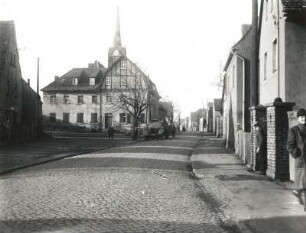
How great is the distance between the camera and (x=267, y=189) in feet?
35.7

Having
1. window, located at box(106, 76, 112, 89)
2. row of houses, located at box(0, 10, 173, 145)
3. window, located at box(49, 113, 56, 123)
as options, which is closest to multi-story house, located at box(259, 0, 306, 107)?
row of houses, located at box(0, 10, 173, 145)

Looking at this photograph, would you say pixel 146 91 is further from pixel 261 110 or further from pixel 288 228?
pixel 288 228

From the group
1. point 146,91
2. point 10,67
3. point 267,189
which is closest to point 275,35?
point 267,189

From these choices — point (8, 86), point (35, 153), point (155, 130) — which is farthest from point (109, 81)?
point (35, 153)

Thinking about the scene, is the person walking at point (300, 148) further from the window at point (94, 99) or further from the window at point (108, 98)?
the window at point (94, 99)

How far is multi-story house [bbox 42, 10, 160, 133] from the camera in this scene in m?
73.7

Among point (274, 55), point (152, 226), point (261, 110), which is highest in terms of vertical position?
point (274, 55)

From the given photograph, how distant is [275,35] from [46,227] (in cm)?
1310

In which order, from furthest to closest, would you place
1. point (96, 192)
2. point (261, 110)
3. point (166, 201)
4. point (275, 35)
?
point (275, 35) < point (261, 110) < point (96, 192) < point (166, 201)

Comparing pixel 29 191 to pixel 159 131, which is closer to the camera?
pixel 29 191

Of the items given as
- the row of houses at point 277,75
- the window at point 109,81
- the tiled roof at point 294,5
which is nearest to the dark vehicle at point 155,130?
the row of houses at point 277,75

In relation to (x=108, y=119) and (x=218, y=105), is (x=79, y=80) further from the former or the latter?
(x=218, y=105)

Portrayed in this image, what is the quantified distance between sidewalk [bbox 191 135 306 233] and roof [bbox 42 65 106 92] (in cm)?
6280

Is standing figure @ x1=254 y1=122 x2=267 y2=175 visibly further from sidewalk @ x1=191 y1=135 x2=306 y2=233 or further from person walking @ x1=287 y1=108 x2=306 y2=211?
person walking @ x1=287 y1=108 x2=306 y2=211
